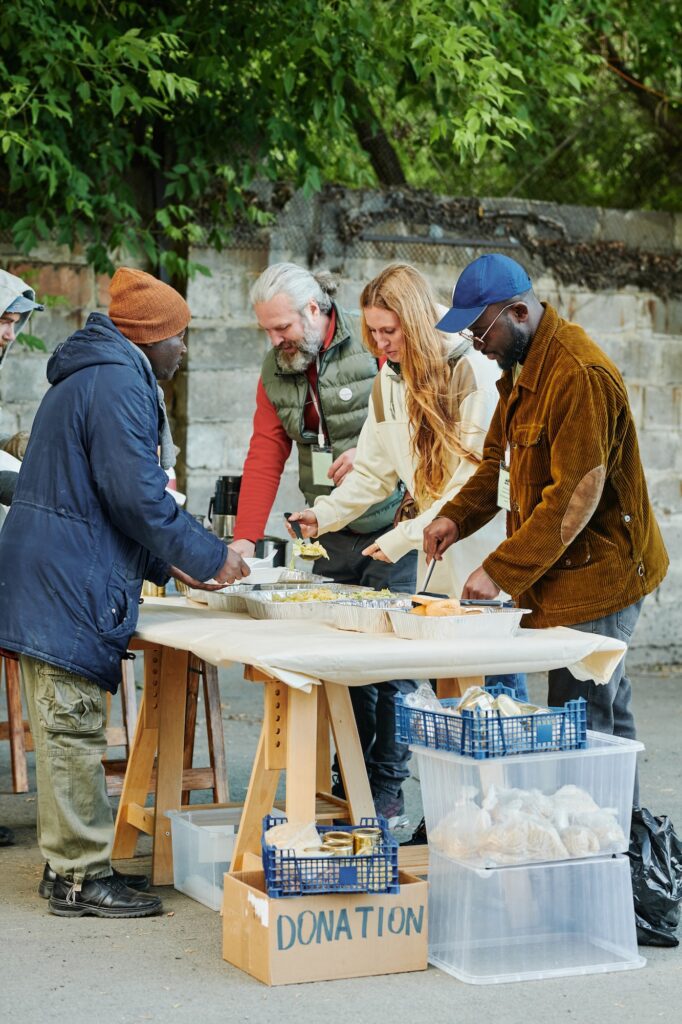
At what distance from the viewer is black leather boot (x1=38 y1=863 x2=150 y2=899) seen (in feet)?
13.1

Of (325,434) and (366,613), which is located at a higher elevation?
(325,434)

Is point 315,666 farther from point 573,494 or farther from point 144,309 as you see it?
point 144,309

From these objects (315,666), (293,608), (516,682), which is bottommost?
(516,682)

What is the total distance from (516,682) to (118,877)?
4.15ft

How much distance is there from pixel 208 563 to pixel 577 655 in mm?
1039

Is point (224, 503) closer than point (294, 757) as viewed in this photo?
No

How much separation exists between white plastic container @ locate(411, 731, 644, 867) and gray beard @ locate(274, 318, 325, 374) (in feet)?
5.98

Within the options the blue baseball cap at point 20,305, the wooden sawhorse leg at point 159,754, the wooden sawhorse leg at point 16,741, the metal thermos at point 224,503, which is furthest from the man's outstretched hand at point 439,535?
the wooden sawhorse leg at point 16,741

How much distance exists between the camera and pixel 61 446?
3.75 metres

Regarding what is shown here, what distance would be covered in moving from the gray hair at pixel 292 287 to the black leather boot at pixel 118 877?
76.3 inches

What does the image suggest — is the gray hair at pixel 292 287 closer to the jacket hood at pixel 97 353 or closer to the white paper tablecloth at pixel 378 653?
the jacket hood at pixel 97 353

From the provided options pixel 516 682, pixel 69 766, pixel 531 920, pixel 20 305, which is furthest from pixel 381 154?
pixel 531 920

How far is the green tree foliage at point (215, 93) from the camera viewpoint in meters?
6.53

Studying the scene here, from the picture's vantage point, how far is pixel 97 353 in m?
3.79
